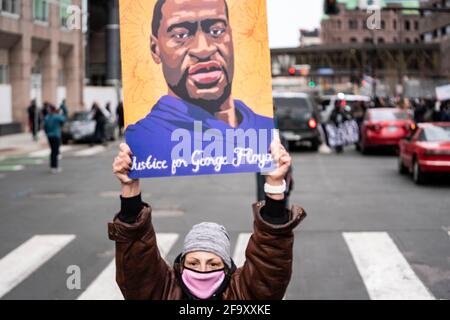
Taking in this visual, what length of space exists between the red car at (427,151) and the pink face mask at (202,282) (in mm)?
10827

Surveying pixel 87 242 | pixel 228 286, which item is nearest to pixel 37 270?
pixel 87 242

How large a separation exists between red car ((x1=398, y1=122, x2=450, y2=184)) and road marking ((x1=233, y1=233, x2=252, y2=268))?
5549mm

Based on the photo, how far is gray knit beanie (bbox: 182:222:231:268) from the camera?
283 centimetres

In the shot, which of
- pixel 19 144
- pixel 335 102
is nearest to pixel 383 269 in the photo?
pixel 19 144

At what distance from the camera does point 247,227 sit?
9914mm

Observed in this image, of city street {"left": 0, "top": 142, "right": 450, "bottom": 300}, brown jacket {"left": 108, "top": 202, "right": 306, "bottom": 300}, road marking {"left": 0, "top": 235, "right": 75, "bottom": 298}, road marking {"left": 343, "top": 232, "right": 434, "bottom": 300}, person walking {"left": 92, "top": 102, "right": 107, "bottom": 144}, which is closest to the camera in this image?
brown jacket {"left": 108, "top": 202, "right": 306, "bottom": 300}

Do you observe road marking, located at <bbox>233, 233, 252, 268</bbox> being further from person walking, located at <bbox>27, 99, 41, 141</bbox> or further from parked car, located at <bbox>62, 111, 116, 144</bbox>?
person walking, located at <bbox>27, 99, 41, 141</bbox>

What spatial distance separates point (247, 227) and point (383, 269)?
9.62 ft

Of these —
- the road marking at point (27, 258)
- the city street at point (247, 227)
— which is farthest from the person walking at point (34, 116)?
the road marking at point (27, 258)

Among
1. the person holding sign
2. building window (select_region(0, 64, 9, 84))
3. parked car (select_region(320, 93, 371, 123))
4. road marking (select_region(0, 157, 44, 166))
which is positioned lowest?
road marking (select_region(0, 157, 44, 166))

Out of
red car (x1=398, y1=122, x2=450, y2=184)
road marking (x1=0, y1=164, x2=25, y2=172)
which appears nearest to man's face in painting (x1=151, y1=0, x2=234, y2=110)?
red car (x1=398, y1=122, x2=450, y2=184)

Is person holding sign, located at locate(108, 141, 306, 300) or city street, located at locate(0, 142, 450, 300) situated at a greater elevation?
person holding sign, located at locate(108, 141, 306, 300)

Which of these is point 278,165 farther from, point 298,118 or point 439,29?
point 439,29

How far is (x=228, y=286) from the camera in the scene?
290cm
